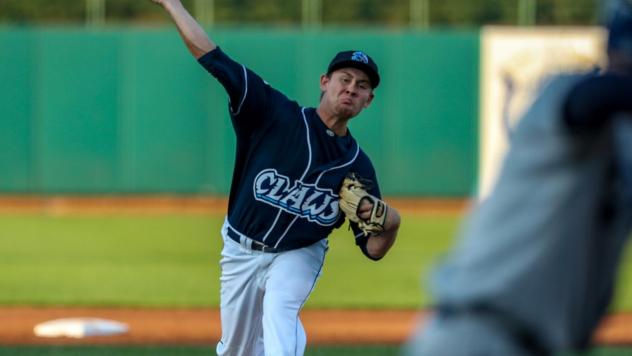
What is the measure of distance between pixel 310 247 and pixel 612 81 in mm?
3198

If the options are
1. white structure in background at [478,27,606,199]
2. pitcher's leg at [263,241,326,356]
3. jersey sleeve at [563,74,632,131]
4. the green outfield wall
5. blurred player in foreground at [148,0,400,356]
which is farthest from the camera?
the green outfield wall

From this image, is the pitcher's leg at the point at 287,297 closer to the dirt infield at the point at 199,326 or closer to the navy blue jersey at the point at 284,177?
the navy blue jersey at the point at 284,177

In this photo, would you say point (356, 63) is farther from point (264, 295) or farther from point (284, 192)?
point (264, 295)

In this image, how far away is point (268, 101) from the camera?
19.1 ft

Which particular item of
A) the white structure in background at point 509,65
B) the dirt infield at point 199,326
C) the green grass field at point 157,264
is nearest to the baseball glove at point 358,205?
the dirt infield at point 199,326

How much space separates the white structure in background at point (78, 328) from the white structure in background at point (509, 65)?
34.8 feet

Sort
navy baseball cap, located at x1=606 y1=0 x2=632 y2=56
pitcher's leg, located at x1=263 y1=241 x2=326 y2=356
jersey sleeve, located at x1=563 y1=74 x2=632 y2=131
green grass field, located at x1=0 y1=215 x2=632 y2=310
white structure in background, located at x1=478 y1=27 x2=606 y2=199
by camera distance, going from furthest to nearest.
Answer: white structure in background, located at x1=478 y1=27 x2=606 y2=199 < green grass field, located at x1=0 y1=215 x2=632 y2=310 < pitcher's leg, located at x1=263 y1=241 x2=326 y2=356 < navy baseball cap, located at x1=606 y1=0 x2=632 y2=56 < jersey sleeve, located at x1=563 y1=74 x2=632 y2=131

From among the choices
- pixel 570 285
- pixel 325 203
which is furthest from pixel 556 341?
pixel 325 203

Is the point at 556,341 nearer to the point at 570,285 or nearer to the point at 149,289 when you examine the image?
the point at 570,285

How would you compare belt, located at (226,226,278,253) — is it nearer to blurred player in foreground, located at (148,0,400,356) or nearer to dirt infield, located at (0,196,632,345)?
blurred player in foreground, located at (148,0,400,356)

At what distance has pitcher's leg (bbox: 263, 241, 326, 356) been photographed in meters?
5.55

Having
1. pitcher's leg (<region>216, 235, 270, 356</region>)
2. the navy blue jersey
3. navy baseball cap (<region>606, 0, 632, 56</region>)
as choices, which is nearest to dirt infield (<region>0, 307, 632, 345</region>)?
pitcher's leg (<region>216, 235, 270, 356</region>)

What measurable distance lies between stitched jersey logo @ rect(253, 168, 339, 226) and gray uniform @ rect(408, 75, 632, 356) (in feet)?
9.55

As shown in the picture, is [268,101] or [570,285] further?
[268,101]
